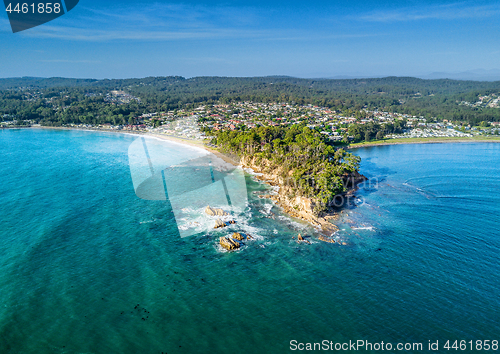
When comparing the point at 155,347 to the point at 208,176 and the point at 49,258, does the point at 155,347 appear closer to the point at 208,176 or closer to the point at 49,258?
the point at 49,258

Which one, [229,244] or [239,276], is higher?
[229,244]

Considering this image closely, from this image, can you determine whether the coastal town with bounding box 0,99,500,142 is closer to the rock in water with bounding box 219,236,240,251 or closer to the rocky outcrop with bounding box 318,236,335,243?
the rocky outcrop with bounding box 318,236,335,243

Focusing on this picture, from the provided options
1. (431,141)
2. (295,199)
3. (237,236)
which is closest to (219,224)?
(237,236)

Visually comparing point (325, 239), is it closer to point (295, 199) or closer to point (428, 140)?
point (295, 199)

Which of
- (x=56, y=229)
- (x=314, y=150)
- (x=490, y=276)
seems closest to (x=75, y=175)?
(x=56, y=229)

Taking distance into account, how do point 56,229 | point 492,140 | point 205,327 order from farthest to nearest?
point 492,140 → point 56,229 → point 205,327

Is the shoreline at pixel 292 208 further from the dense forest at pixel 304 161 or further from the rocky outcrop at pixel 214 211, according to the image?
the rocky outcrop at pixel 214 211

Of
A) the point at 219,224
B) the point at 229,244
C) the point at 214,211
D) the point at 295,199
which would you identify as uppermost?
the point at 295,199

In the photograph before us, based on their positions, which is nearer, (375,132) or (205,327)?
(205,327)
